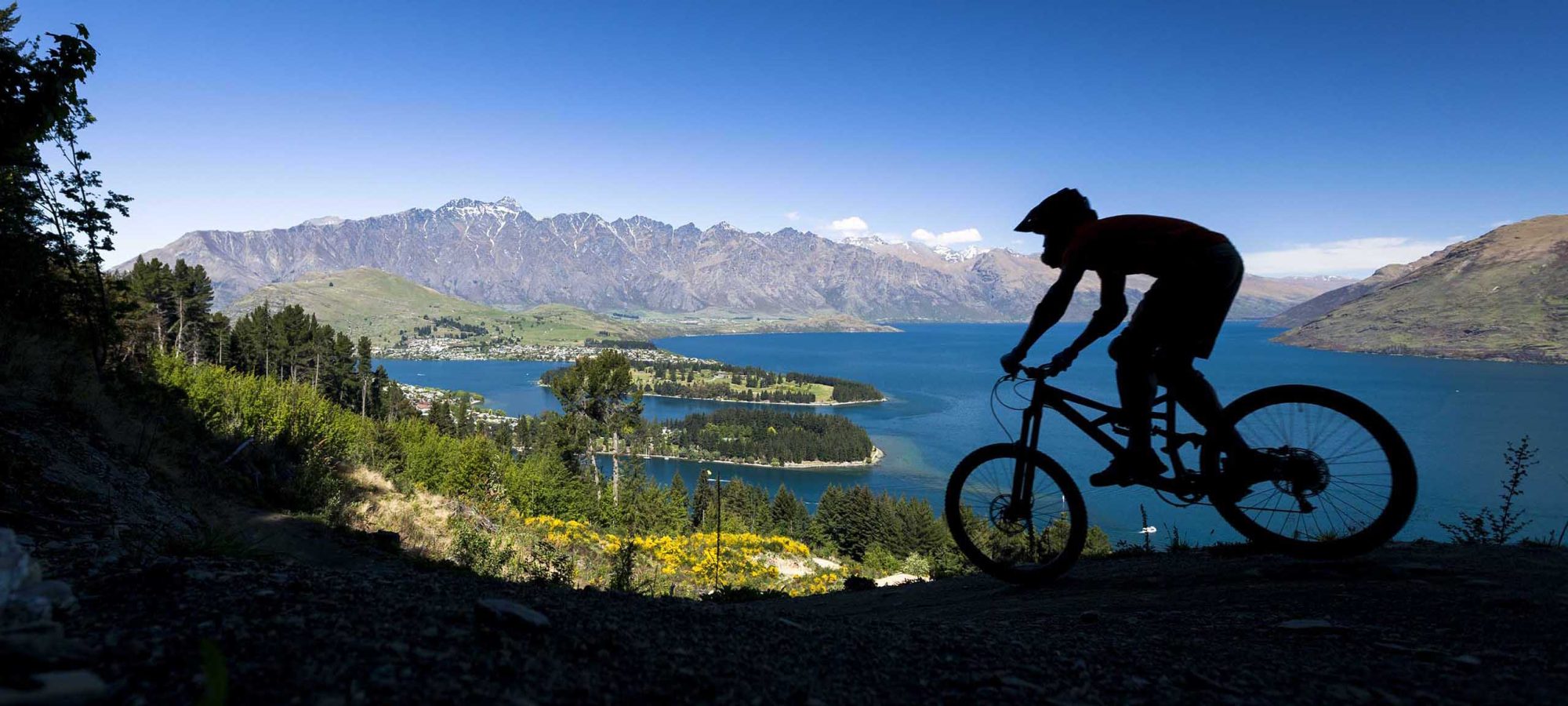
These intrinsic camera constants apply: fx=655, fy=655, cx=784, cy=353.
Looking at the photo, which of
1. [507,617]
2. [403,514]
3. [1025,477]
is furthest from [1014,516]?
[403,514]

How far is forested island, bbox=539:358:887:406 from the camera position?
156 metres

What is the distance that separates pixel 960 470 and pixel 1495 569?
3615mm

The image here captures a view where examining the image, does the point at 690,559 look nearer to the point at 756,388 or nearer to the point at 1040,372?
the point at 1040,372

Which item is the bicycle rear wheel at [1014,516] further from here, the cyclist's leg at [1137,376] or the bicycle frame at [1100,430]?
the cyclist's leg at [1137,376]

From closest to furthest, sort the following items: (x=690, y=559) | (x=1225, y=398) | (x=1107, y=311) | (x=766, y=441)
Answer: (x=1107, y=311), (x=690, y=559), (x=1225, y=398), (x=766, y=441)

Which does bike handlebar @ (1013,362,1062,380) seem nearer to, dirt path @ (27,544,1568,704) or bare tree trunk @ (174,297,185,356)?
dirt path @ (27,544,1568,704)

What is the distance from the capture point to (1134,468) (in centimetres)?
472

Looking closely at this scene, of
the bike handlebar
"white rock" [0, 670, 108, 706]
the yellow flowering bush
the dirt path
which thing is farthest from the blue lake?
the yellow flowering bush

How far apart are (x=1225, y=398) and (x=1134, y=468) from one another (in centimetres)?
9855

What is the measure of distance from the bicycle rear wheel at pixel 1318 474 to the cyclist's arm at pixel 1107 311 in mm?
975

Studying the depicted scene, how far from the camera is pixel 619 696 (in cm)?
230

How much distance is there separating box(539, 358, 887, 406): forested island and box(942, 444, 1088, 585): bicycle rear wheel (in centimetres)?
14583

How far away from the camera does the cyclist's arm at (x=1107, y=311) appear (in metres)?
4.74

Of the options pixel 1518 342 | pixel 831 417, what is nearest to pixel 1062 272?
pixel 831 417
